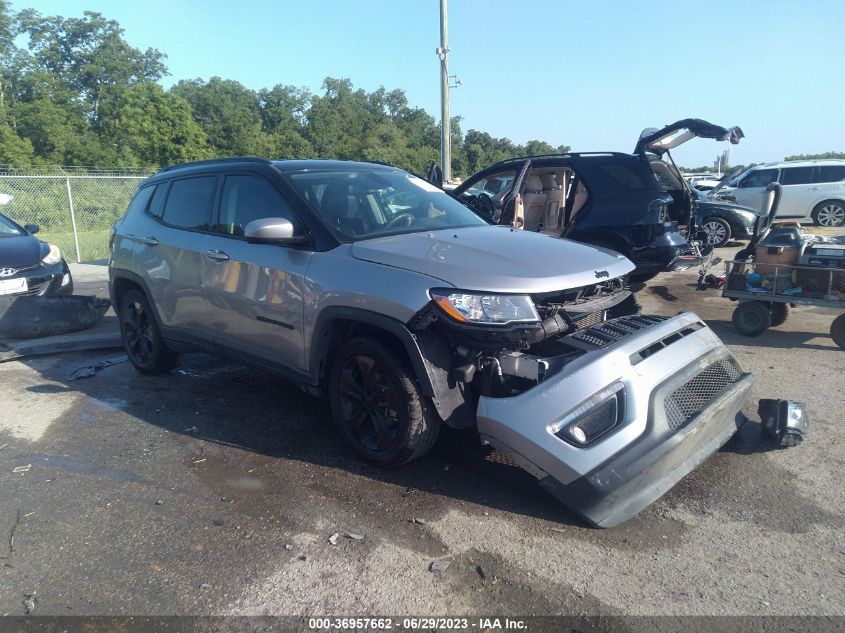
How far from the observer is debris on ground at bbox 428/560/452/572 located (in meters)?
2.91

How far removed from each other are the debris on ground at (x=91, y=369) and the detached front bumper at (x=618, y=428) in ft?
14.4

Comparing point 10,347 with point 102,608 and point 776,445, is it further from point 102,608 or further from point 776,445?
point 776,445

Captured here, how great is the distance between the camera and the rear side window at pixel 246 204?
4.31m

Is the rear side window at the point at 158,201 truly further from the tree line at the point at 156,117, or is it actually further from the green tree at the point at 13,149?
the green tree at the point at 13,149

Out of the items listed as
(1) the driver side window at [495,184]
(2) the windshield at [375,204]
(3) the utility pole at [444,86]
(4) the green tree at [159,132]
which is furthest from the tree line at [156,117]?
(2) the windshield at [375,204]

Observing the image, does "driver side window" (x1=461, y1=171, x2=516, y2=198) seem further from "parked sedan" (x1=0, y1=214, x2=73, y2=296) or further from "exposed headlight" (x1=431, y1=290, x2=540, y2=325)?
"parked sedan" (x1=0, y1=214, x2=73, y2=296)

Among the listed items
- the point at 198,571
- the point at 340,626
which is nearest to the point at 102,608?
the point at 198,571

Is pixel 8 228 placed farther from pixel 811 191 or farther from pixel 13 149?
pixel 13 149

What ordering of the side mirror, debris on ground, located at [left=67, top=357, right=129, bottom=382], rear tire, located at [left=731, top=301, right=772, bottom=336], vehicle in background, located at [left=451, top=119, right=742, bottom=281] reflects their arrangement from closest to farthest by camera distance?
the side mirror
debris on ground, located at [left=67, top=357, right=129, bottom=382]
rear tire, located at [left=731, top=301, right=772, bottom=336]
vehicle in background, located at [left=451, top=119, right=742, bottom=281]

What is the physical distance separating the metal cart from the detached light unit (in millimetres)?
2583

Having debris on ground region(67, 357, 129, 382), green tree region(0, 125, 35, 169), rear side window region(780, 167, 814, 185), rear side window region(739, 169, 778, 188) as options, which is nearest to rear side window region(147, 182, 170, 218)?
debris on ground region(67, 357, 129, 382)

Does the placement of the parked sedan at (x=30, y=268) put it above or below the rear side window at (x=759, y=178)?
below

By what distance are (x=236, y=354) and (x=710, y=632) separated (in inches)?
136

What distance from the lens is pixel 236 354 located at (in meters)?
4.68
